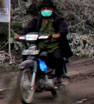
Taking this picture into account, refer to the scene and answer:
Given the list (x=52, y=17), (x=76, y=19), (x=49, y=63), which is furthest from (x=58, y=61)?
(x=76, y=19)

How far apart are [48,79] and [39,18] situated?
121 cm

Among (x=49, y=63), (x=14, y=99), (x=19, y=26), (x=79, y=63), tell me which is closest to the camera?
(x=14, y=99)

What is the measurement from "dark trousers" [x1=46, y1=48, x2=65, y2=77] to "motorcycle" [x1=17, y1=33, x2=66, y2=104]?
0.58 feet

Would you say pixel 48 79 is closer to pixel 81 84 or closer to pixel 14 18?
pixel 81 84

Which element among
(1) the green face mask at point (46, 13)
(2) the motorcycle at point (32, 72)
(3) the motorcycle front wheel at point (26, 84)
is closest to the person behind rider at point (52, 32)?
(1) the green face mask at point (46, 13)

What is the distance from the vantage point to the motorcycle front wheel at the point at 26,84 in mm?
6425

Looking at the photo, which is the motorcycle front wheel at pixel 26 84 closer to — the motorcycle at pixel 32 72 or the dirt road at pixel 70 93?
the motorcycle at pixel 32 72

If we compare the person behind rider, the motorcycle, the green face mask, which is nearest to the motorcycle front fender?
the motorcycle

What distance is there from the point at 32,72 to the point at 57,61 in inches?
25.4

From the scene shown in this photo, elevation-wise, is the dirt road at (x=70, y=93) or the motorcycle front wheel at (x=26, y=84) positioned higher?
the motorcycle front wheel at (x=26, y=84)

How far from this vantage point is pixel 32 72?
6.79 m

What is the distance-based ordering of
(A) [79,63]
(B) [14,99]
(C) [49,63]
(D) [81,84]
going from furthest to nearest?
(A) [79,63] < (D) [81,84] < (C) [49,63] < (B) [14,99]

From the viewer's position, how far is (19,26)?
1439 cm

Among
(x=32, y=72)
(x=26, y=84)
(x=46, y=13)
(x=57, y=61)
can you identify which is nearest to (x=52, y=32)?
(x=46, y=13)
